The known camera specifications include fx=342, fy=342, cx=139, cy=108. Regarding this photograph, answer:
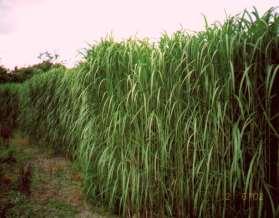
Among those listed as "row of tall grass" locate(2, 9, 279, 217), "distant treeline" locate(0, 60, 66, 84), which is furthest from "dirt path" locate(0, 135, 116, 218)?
"distant treeline" locate(0, 60, 66, 84)

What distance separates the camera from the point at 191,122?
2791 millimetres

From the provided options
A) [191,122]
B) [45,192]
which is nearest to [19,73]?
[45,192]

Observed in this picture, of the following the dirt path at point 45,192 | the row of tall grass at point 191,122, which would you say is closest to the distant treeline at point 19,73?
the dirt path at point 45,192

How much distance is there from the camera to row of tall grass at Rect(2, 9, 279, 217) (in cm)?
248

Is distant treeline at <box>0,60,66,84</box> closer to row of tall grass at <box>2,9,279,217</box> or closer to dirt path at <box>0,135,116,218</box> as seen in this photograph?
dirt path at <box>0,135,116,218</box>

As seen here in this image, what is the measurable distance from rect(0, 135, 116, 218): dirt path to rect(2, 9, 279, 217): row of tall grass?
482 mm

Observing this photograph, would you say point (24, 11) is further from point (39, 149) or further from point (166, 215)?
point (166, 215)

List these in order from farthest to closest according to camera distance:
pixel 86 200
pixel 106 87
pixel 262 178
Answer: pixel 86 200 < pixel 106 87 < pixel 262 178

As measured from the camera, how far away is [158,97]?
9.50 feet

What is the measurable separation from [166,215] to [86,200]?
1404 millimetres

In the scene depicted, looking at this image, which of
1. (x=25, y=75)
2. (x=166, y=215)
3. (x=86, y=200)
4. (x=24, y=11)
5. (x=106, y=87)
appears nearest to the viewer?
(x=166, y=215)

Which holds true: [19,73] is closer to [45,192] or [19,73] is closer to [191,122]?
[45,192]

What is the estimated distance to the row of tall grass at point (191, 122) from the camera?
248 cm

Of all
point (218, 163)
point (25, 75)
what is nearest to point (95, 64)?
point (218, 163)
